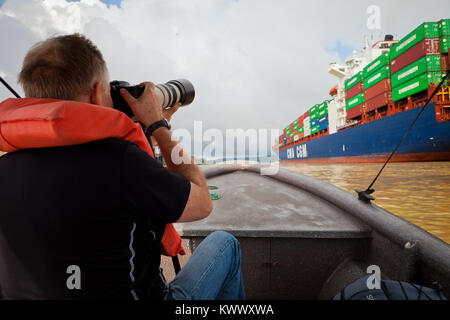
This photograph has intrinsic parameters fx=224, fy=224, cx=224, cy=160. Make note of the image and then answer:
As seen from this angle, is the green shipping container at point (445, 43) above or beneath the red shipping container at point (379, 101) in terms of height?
above

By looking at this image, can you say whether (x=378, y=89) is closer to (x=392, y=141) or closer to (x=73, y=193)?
(x=392, y=141)

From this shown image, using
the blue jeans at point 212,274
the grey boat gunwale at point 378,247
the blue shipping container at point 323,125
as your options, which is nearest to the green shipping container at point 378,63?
the blue shipping container at point 323,125

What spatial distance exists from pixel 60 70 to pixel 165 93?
0.52 metres

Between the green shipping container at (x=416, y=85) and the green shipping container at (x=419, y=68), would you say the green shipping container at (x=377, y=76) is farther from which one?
the green shipping container at (x=416, y=85)

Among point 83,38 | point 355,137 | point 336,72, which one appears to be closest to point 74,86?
point 83,38

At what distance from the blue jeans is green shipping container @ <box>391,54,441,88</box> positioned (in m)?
16.3

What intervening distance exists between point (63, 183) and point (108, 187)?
111 millimetres

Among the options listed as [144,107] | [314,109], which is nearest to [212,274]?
[144,107]

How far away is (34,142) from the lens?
0.60 meters

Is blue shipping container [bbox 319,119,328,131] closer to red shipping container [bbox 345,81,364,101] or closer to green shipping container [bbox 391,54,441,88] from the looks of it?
red shipping container [bbox 345,81,364,101]

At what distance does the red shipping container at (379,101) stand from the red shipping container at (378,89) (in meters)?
0.23

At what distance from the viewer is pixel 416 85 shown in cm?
1265

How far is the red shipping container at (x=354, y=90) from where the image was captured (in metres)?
17.5

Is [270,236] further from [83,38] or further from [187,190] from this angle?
[83,38]
